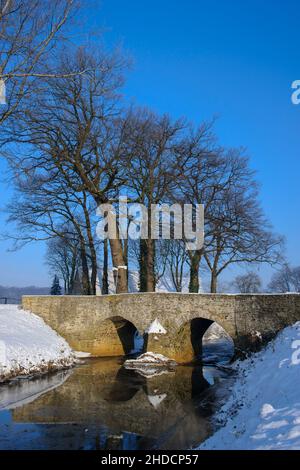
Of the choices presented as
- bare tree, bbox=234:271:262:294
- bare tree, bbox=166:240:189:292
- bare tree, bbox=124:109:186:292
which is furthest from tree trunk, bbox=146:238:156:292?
bare tree, bbox=234:271:262:294

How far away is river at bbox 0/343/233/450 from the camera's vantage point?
11.0 meters

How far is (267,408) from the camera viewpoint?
28.7 ft

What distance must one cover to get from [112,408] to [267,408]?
687 cm

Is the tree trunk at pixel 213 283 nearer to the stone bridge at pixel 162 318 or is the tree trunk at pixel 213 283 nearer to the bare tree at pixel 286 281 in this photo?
the stone bridge at pixel 162 318

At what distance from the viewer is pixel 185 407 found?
A: 14.7 metres

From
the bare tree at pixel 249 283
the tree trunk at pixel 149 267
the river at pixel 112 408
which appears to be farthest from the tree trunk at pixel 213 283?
the bare tree at pixel 249 283

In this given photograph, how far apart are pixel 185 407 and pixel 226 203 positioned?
1524cm

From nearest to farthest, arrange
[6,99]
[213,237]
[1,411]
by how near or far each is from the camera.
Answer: [6,99] < [1,411] < [213,237]

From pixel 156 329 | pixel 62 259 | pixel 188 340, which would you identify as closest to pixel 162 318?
pixel 156 329

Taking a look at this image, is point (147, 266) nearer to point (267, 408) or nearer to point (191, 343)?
point (191, 343)
